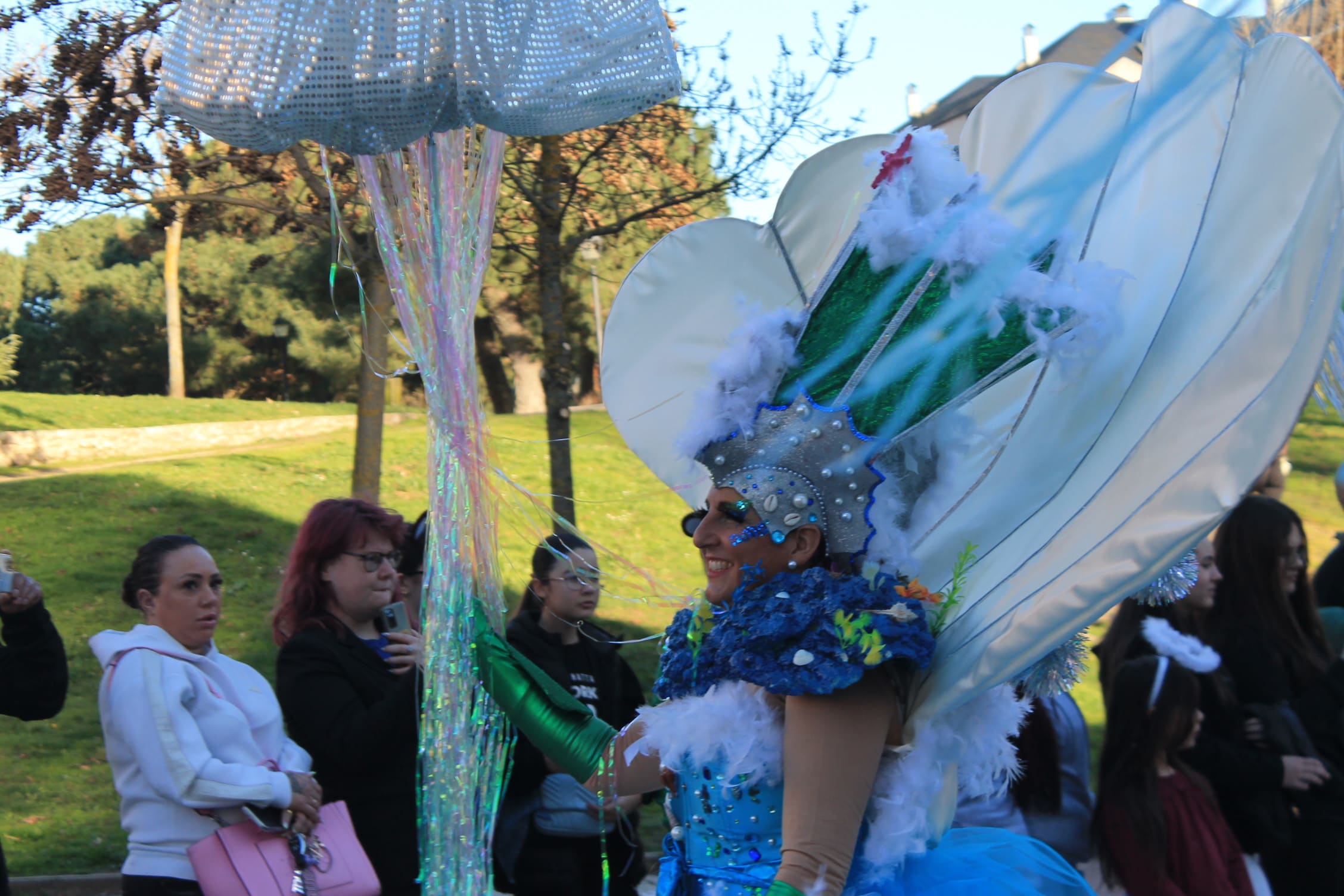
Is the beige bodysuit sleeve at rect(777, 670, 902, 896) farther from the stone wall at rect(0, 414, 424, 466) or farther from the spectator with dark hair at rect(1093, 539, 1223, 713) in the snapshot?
the stone wall at rect(0, 414, 424, 466)

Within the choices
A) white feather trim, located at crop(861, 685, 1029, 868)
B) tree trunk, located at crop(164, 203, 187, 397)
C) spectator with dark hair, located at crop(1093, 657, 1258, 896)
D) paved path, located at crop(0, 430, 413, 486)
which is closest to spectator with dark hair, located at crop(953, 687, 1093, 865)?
spectator with dark hair, located at crop(1093, 657, 1258, 896)

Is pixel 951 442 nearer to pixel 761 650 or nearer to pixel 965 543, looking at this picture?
pixel 965 543

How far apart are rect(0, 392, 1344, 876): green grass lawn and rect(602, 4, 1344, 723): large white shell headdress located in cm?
78

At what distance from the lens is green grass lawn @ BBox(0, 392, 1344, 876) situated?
590cm

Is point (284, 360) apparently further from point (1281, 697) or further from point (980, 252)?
point (980, 252)

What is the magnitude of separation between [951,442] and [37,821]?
5358mm

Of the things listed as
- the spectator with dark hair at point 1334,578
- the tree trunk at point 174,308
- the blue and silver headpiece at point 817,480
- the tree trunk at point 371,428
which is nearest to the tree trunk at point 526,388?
the tree trunk at point 174,308

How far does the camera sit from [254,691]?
320 centimetres

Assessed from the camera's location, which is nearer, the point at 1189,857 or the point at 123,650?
the point at 123,650

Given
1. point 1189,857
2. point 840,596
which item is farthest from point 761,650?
point 1189,857

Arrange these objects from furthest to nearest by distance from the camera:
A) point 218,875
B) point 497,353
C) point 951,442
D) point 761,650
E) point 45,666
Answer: point 497,353
point 45,666
point 218,875
point 951,442
point 761,650

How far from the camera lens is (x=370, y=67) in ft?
6.66

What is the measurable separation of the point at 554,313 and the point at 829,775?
4.45m

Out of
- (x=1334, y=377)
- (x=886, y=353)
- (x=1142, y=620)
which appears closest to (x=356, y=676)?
(x=886, y=353)
